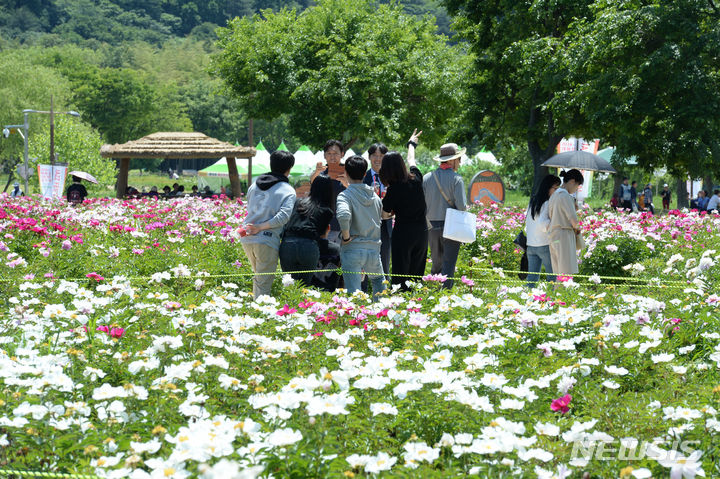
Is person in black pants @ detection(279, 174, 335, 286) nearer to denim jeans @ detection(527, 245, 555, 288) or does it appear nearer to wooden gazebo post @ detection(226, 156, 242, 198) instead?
denim jeans @ detection(527, 245, 555, 288)

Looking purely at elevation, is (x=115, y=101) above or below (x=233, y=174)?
above

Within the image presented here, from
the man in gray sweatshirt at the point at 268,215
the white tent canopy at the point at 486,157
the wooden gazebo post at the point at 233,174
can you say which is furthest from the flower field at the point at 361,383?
the white tent canopy at the point at 486,157

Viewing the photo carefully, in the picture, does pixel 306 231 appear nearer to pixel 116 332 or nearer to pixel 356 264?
pixel 356 264

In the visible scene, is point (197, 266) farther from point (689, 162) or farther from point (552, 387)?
point (689, 162)

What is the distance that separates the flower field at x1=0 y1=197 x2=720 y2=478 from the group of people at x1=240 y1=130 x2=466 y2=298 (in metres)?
0.59

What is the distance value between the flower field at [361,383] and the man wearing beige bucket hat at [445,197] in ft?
5.89

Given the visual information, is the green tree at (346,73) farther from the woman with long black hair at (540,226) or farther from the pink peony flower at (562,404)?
the pink peony flower at (562,404)

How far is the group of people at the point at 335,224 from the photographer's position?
6527 mm

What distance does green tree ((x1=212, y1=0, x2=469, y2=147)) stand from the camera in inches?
1081

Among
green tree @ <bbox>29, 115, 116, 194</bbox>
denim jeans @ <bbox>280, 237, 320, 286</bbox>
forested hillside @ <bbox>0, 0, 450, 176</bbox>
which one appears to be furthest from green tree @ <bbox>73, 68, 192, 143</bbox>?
denim jeans @ <bbox>280, 237, 320, 286</bbox>

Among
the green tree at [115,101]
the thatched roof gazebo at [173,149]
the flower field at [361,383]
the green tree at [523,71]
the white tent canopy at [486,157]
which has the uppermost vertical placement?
the green tree at [115,101]

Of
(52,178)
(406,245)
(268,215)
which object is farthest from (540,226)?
Result: (52,178)

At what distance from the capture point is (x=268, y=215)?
661cm

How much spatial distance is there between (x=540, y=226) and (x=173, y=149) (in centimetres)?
1617
